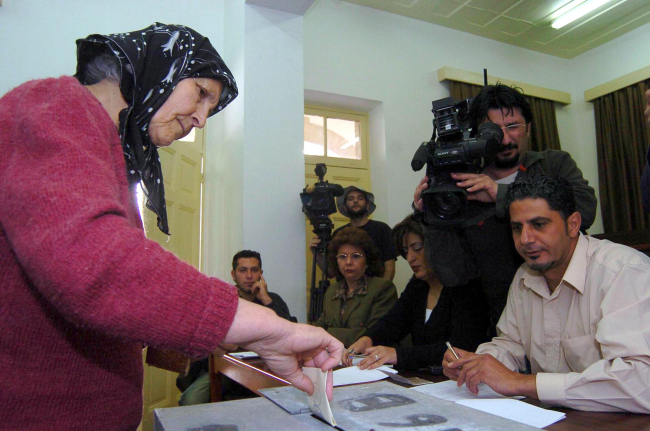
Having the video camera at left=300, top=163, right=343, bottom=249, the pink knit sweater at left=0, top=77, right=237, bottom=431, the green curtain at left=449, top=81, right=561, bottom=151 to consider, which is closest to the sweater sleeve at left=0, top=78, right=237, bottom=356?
the pink knit sweater at left=0, top=77, right=237, bottom=431

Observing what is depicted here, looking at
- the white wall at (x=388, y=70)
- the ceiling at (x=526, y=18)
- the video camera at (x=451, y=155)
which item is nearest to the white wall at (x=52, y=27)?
the white wall at (x=388, y=70)

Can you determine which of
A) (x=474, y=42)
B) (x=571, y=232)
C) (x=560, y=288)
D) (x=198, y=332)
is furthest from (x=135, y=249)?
(x=474, y=42)

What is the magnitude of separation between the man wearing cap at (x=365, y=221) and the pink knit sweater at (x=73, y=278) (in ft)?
8.24

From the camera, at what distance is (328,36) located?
4.30 m

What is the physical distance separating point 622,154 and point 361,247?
12.2ft

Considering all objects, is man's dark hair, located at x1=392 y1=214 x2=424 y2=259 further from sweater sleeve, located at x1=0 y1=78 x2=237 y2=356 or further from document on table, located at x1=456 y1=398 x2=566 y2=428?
sweater sleeve, located at x1=0 y1=78 x2=237 y2=356

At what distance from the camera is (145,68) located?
2.66 feet

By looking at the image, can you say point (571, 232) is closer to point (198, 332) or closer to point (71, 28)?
point (198, 332)

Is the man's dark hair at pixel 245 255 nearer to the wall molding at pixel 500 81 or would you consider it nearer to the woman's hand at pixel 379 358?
the woman's hand at pixel 379 358

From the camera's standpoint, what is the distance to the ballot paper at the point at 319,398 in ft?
2.38

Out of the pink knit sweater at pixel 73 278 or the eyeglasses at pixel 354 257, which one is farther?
the eyeglasses at pixel 354 257

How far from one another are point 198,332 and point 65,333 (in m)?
0.23

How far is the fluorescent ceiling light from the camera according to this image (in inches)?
174

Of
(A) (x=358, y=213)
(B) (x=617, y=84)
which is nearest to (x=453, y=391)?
(A) (x=358, y=213)
